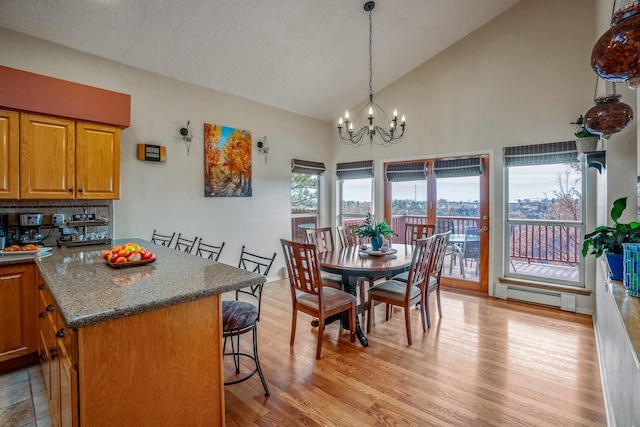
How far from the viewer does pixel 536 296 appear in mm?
4043

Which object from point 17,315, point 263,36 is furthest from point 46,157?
point 263,36

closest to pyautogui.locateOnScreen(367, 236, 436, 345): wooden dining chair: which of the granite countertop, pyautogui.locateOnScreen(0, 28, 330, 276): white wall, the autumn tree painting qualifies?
the granite countertop

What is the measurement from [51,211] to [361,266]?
118 inches

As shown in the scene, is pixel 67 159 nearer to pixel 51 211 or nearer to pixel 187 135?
pixel 51 211

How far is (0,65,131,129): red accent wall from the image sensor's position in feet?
8.29

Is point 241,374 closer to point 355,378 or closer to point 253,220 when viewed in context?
point 355,378

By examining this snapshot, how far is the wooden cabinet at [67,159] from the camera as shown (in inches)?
105

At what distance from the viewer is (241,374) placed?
2482 mm

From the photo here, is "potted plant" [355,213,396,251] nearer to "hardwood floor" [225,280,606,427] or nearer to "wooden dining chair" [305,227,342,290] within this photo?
"wooden dining chair" [305,227,342,290]

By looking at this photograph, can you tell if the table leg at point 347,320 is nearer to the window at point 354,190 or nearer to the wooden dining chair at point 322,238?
the wooden dining chair at point 322,238

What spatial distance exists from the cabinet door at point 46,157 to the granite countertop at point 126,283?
0.72 meters

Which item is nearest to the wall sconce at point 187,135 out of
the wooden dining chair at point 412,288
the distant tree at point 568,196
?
the wooden dining chair at point 412,288

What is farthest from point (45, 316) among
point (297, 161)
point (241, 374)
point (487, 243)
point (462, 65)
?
point (462, 65)

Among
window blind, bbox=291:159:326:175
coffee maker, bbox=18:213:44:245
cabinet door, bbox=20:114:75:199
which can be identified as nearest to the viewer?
cabinet door, bbox=20:114:75:199
